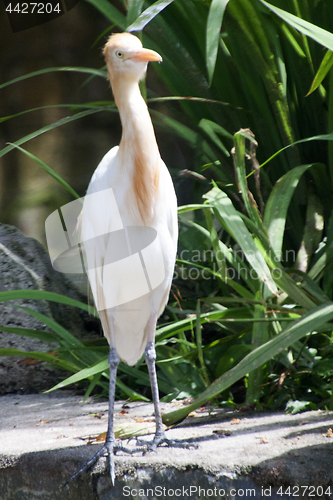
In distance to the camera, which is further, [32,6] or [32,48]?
[32,48]

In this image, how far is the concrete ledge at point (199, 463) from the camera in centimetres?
78

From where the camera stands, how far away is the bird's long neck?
1.03m

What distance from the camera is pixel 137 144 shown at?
3.42 feet

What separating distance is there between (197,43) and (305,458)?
140cm

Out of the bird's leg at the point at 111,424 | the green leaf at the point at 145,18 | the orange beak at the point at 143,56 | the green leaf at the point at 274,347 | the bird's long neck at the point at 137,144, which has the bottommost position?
the bird's leg at the point at 111,424

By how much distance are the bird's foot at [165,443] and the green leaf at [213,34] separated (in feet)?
2.78

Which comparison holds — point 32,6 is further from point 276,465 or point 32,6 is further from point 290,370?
point 276,465

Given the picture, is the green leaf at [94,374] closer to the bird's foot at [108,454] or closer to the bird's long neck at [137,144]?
the bird's foot at [108,454]

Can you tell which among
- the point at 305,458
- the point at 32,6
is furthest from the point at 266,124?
the point at 32,6

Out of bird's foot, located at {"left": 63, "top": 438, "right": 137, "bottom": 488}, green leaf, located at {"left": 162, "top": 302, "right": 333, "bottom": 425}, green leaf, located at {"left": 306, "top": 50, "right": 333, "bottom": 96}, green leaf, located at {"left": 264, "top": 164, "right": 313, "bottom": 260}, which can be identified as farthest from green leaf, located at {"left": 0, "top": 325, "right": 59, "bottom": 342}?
green leaf, located at {"left": 306, "top": 50, "right": 333, "bottom": 96}

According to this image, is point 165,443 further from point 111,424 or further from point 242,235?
point 242,235

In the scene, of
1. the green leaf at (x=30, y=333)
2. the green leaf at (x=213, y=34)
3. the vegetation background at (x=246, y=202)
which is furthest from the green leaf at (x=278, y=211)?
the green leaf at (x=30, y=333)

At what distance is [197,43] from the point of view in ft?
5.22

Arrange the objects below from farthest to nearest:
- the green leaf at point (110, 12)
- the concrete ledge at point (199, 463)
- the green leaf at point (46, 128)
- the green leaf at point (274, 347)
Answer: the green leaf at point (110, 12) → the green leaf at point (46, 128) → the green leaf at point (274, 347) → the concrete ledge at point (199, 463)
